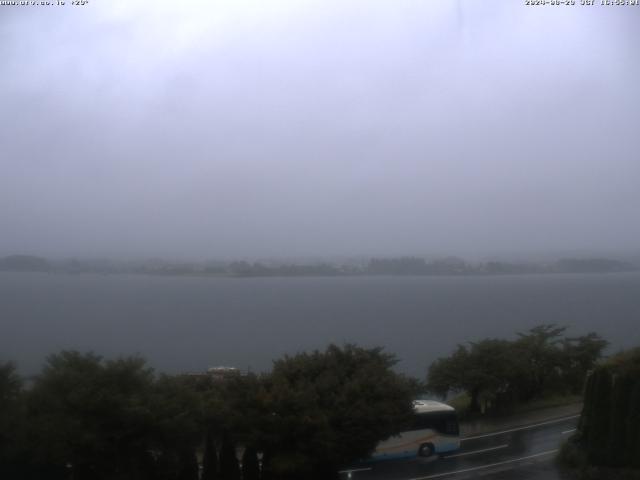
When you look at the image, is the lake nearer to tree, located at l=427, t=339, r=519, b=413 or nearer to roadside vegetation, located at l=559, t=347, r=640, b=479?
tree, located at l=427, t=339, r=519, b=413

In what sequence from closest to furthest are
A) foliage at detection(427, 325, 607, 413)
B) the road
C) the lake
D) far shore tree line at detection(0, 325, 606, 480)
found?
1. far shore tree line at detection(0, 325, 606, 480)
2. the road
3. foliage at detection(427, 325, 607, 413)
4. the lake

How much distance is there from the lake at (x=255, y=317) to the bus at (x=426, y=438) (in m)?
8.17

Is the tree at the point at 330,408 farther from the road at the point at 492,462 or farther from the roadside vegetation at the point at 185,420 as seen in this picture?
the road at the point at 492,462

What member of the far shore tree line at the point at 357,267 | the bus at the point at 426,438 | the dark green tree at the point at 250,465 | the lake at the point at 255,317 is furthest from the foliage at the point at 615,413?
the far shore tree line at the point at 357,267

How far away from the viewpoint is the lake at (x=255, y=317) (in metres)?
37.1

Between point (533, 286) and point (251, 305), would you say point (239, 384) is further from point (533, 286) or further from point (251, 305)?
point (533, 286)

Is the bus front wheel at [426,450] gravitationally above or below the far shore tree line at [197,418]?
below

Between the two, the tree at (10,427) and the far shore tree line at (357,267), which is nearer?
the tree at (10,427)

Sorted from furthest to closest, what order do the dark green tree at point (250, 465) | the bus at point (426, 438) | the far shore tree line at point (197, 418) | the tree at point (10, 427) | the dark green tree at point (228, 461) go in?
the bus at point (426, 438) < the dark green tree at point (250, 465) < the dark green tree at point (228, 461) < the far shore tree line at point (197, 418) < the tree at point (10, 427)

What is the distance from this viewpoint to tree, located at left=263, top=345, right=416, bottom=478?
14391 mm

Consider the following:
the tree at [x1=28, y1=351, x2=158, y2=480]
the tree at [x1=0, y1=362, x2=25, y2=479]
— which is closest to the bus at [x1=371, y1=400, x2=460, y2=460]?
the tree at [x1=28, y1=351, x2=158, y2=480]

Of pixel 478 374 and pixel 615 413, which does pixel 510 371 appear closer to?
pixel 478 374

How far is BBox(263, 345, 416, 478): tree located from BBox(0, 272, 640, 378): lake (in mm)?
5996

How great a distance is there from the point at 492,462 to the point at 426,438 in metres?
2.03
